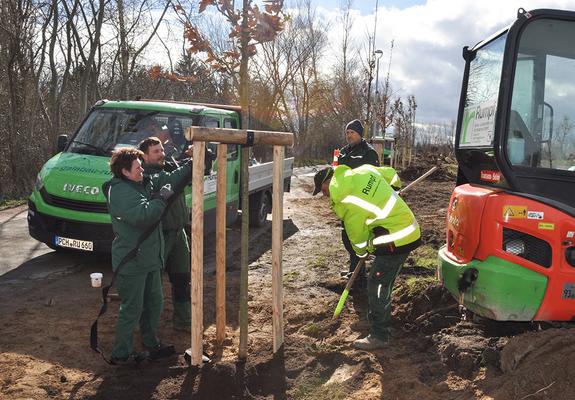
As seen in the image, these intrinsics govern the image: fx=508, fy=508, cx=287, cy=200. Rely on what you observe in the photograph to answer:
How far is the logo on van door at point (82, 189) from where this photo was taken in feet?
20.3

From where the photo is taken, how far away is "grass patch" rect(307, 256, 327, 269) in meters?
7.20

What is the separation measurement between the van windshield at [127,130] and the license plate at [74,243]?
128cm

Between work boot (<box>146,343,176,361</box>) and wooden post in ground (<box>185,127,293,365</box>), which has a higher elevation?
wooden post in ground (<box>185,127,293,365</box>)

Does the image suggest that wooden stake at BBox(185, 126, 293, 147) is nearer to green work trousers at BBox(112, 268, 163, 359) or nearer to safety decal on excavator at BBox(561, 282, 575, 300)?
green work trousers at BBox(112, 268, 163, 359)

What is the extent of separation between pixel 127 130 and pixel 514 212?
532 centimetres

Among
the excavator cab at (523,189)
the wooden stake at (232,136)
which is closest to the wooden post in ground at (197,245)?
the wooden stake at (232,136)

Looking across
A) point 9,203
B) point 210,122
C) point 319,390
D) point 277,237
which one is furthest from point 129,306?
point 9,203

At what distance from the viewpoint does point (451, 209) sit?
4.23m

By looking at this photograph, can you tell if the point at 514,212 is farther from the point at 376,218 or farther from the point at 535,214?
the point at 376,218

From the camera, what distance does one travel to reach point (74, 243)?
6168mm

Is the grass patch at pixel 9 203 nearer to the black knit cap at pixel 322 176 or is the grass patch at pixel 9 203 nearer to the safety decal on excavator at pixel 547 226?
the black knit cap at pixel 322 176

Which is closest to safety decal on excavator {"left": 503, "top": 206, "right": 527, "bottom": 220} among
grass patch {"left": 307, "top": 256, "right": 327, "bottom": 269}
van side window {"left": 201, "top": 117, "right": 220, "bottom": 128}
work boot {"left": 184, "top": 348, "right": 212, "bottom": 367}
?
work boot {"left": 184, "top": 348, "right": 212, "bottom": 367}

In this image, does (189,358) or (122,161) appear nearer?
(122,161)

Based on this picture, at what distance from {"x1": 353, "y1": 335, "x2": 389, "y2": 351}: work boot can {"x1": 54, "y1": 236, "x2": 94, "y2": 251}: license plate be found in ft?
11.5
